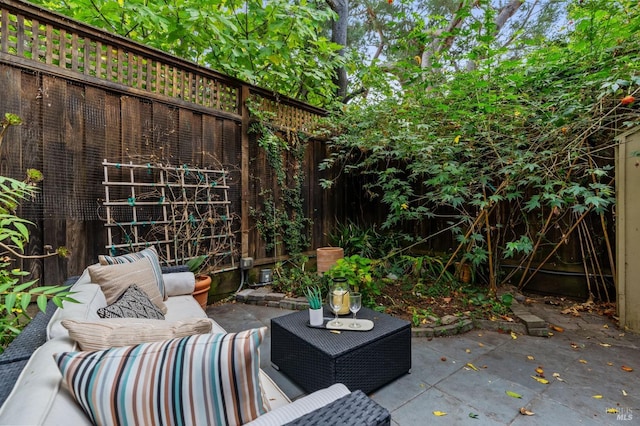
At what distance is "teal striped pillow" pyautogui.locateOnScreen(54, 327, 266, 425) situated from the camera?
2.33 ft

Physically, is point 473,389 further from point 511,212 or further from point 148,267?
point 511,212

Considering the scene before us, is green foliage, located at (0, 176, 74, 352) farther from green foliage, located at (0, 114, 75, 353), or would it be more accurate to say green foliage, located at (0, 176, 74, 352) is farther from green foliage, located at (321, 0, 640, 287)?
green foliage, located at (321, 0, 640, 287)

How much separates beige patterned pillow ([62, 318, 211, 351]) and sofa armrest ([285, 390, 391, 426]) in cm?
45

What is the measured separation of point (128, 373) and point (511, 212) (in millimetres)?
3892

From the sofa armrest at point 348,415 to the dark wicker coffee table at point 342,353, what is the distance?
68 centimetres

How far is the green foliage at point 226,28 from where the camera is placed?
3227mm

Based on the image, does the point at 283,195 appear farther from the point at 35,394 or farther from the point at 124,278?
the point at 35,394

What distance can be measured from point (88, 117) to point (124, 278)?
153 cm

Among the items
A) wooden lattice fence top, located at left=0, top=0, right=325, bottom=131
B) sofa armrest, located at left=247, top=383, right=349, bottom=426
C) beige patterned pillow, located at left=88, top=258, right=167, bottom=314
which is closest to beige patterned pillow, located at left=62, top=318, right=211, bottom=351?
sofa armrest, located at left=247, top=383, right=349, bottom=426

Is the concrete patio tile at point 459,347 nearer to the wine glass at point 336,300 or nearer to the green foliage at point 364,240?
the wine glass at point 336,300

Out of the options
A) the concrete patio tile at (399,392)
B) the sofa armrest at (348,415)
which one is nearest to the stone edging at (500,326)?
the concrete patio tile at (399,392)

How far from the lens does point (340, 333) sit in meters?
1.74

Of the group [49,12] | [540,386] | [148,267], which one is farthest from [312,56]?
[540,386]

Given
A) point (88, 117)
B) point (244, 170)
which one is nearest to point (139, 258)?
point (88, 117)
